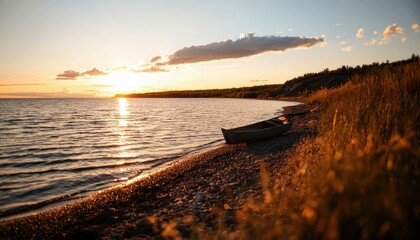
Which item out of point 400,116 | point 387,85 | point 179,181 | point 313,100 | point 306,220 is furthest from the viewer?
point 313,100

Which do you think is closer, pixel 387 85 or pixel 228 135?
pixel 387 85

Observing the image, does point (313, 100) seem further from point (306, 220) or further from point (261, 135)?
point (306, 220)

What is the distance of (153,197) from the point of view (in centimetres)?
896

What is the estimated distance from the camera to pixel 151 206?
8133mm

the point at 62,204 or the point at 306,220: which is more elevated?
the point at 306,220

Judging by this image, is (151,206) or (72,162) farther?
(72,162)

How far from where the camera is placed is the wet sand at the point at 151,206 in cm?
651

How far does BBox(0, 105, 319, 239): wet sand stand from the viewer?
6.51 m

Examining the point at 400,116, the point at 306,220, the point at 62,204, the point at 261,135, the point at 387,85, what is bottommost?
the point at 62,204

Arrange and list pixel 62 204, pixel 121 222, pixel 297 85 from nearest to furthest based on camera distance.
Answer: pixel 121 222 < pixel 62 204 < pixel 297 85

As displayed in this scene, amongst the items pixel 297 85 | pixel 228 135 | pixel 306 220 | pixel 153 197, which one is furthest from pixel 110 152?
pixel 297 85

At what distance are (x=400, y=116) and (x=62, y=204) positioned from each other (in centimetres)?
1042

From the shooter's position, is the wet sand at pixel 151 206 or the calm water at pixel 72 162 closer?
the wet sand at pixel 151 206

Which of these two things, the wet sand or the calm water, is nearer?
the wet sand
